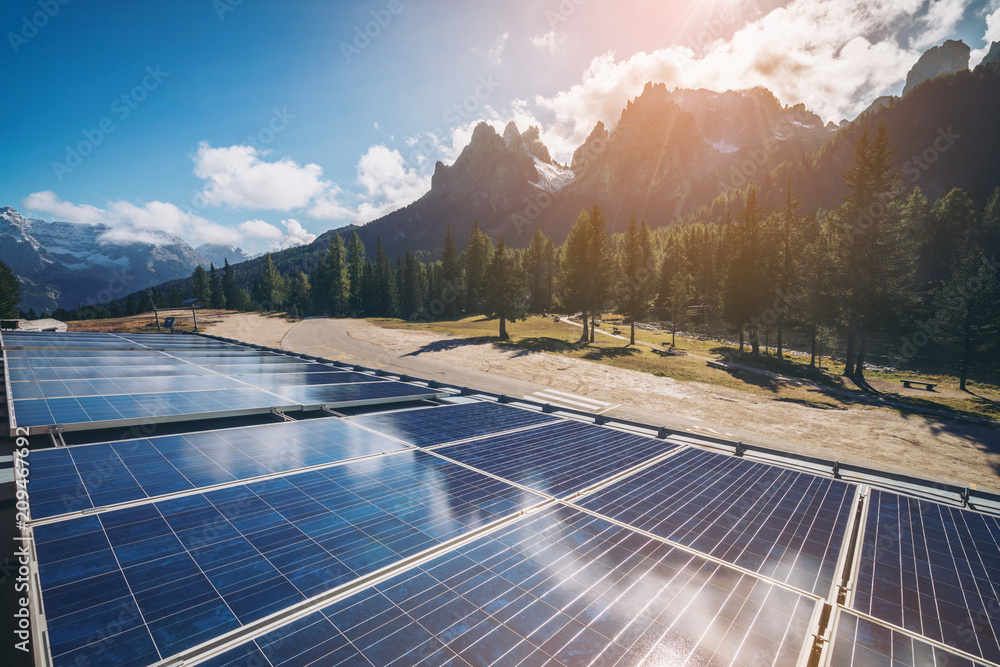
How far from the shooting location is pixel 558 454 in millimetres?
9758

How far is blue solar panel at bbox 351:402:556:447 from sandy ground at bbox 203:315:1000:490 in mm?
14863

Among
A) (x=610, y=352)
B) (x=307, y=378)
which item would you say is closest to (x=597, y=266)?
(x=610, y=352)

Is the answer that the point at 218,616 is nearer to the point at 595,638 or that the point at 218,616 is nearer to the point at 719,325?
the point at 595,638

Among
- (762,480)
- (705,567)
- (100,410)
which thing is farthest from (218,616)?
(762,480)

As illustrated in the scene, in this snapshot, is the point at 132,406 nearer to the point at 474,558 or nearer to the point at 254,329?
the point at 474,558

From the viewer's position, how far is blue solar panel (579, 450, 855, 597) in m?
5.81

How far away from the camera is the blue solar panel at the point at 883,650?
13.5 ft

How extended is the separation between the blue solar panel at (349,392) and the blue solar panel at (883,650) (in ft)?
39.8

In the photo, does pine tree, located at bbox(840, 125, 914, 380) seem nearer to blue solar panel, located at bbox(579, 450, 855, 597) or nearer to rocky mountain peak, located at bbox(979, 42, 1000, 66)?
blue solar panel, located at bbox(579, 450, 855, 597)

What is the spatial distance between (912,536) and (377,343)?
52.2 meters

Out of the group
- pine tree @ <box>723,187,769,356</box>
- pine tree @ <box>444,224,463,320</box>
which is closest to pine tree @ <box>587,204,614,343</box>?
pine tree @ <box>723,187,769,356</box>

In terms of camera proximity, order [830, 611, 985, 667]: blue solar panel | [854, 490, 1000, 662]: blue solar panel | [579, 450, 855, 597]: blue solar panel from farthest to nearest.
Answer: [579, 450, 855, 597]: blue solar panel < [854, 490, 1000, 662]: blue solar panel < [830, 611, 985, 667]: blue solar panel

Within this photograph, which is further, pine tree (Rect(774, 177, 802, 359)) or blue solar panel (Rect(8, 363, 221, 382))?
pine tree (Rect(774, 177, 802, 359))

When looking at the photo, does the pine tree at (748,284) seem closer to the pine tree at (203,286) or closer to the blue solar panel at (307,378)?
the blue solar panel at (307,378)
